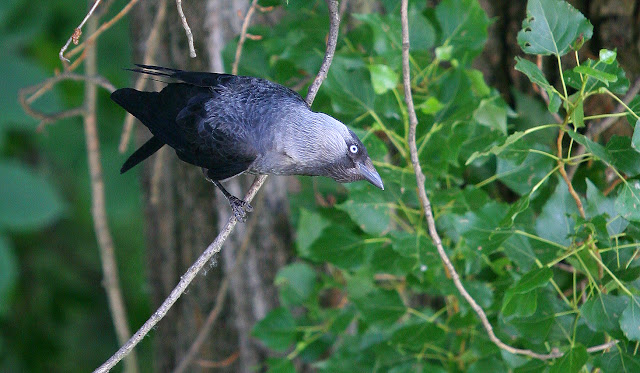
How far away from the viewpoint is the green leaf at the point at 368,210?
8.35 feet

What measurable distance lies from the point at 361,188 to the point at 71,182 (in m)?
3.42

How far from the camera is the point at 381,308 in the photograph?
2.68m

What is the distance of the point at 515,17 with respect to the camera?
3340mm

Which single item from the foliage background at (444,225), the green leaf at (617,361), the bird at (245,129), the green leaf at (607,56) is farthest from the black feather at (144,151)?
Result: the green leaf at (617,361)

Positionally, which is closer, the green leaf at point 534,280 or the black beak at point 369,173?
the green leaf at point 534,280

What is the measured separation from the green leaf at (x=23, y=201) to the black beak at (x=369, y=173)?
8.08ft

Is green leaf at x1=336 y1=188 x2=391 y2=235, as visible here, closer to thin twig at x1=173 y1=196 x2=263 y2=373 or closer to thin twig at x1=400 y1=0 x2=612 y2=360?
thin twig at x1=400 y1=0 x2=612 y2=360

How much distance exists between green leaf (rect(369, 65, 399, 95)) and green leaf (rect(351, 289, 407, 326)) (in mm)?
788

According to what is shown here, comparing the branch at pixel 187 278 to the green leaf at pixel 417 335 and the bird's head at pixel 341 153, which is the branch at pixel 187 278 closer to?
the bird's head at pixel 341 153

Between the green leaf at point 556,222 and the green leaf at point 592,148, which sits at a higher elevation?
the green leaf at point 592,148

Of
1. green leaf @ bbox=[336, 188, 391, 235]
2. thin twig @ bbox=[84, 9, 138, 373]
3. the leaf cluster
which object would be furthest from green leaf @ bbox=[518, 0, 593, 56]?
thin twig @ bbox=[84, 9, 138, 373]

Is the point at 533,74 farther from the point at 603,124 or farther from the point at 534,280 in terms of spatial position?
the point at 603,124

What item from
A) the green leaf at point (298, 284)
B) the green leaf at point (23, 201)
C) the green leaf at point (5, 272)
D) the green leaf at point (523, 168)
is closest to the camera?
the green leaf at point (523, 168)

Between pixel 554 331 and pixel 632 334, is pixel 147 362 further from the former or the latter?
pixel 632 334
